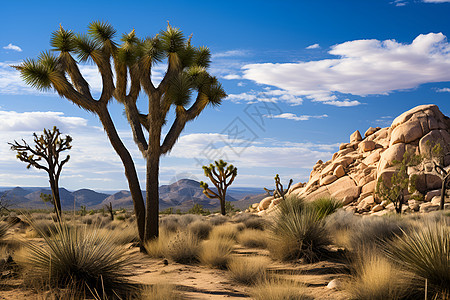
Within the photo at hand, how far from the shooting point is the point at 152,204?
40.5 feet

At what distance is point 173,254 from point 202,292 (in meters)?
3.49

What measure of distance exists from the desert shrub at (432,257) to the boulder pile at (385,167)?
23.9 metres

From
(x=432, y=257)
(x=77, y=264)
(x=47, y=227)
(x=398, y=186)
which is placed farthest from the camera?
(x=398, y=186)

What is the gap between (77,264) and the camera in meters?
6.29

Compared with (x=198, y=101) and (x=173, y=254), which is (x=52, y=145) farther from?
(x=173, y=254)

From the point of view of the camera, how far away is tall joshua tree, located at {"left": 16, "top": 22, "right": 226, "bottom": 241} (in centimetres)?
1227

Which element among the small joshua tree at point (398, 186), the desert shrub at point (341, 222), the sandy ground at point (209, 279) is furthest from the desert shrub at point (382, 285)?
the small joshua tree at point (398, 186)

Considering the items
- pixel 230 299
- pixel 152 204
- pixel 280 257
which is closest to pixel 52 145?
pixel 152 204

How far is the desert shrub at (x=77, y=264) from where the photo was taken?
626cm

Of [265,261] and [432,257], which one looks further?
[265,261]

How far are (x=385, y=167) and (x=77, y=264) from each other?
34.2 meters

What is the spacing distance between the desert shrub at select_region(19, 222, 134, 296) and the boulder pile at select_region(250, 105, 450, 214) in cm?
2487

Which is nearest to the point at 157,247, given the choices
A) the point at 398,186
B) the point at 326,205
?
the point at 326,205

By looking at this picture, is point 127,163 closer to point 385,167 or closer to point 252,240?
point 252,240
